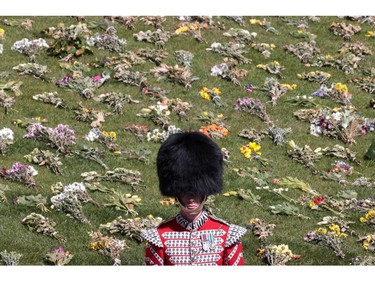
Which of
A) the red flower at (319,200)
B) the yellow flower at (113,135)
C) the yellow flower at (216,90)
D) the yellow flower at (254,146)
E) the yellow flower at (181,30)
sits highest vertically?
the yellow flower at (181,30)

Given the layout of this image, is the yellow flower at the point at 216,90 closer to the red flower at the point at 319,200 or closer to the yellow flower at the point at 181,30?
the yellow flower at the point at 181,30

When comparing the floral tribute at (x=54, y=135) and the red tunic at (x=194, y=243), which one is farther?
the floral tribute at (x=54, y=135)

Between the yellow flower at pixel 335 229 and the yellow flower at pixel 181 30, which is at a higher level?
the yellow flower at pixel 181 30

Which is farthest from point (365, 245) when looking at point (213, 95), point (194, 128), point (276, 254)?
point (213, 95)

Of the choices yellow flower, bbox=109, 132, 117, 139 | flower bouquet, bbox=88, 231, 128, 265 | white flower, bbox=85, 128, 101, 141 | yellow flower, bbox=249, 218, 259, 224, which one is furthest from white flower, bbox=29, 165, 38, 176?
yellow flower, bbox=249, 218, 259, 224

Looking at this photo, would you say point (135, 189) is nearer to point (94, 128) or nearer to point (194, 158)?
point (94, 128)

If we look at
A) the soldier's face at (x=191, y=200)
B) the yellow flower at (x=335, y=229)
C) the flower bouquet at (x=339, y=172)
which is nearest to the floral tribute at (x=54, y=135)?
the flower bouquet at (x=339, y=172)

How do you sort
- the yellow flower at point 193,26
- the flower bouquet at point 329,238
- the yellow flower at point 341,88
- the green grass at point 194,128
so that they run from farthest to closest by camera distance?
the yellow flower at point 193,26, the yellow flower at point 341,88, the flower bouquet at point 329,238, the green grass at point 194,128

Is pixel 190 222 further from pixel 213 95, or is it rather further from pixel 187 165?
pixel 213 95

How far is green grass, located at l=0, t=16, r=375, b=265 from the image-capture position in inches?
455

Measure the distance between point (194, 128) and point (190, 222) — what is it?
7715 mm

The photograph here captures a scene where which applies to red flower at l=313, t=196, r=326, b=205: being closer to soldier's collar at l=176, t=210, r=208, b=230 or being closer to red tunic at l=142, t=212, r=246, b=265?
red tunic at l=142, t=212, r=246, b=265

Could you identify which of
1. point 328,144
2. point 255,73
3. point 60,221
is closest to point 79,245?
point 60,221

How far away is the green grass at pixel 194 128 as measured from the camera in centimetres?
1155
